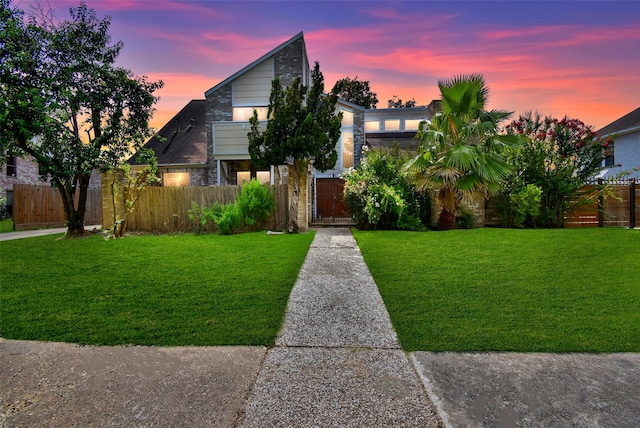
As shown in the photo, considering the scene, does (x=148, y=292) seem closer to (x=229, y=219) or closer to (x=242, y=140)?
(x=229, y=219)

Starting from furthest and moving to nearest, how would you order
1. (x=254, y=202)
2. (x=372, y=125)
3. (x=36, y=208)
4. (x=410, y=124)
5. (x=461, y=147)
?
(x=372, y=125) < (x=410, y=124) < (x=36, y=208) < (x=254, y=202) < (x=461, y=147)

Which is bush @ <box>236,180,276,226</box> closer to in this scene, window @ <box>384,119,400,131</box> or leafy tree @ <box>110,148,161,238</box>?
A: leafy tree @ <box>110,148,161,238</box>

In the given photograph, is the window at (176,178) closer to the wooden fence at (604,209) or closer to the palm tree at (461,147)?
the palm tree at (461,147)

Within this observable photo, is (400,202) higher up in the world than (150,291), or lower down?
higher up

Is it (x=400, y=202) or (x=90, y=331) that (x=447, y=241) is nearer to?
(x=400, y=202)

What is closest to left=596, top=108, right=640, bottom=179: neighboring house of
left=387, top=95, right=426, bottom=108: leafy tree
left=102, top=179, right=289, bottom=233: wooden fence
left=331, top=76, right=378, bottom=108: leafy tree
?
left=102, top=179, right=289, bottom=233: wooden fence

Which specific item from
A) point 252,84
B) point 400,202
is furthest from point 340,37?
point 252,84

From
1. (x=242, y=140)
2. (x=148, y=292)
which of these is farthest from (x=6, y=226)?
(x=148, y=292)

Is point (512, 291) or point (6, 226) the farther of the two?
point (6, 226)

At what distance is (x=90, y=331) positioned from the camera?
3.70 metres

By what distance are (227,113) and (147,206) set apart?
20.7ft

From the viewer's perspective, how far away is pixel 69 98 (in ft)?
33.8

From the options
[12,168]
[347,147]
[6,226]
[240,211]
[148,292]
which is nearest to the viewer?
[148,292]

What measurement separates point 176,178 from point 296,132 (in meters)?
9.06
